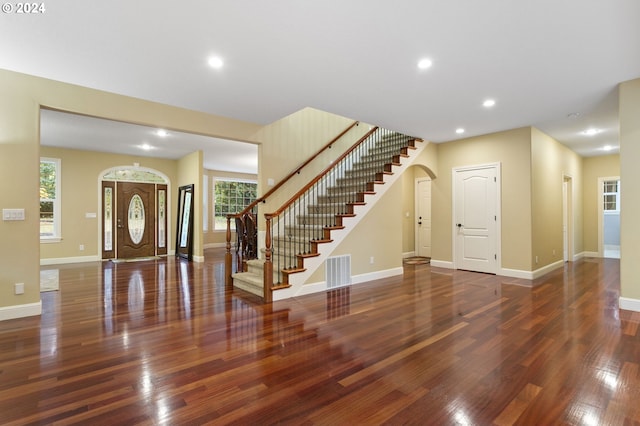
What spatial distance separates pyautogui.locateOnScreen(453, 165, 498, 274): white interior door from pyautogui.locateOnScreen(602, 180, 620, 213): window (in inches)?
185

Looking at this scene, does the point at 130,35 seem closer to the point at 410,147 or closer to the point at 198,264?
the point at 410,147

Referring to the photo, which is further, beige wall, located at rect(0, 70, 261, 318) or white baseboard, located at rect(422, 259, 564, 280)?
white baseboard, located at rect(422, 259, 564, 280)

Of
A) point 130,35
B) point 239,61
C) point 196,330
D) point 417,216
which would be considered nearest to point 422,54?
point 239,61

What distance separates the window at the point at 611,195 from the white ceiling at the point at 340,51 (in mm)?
5076

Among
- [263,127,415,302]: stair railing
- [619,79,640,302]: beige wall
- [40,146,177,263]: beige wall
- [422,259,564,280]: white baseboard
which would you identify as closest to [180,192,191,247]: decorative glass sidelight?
[40,146,177,263]: beige wall

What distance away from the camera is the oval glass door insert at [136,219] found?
838 centimetres

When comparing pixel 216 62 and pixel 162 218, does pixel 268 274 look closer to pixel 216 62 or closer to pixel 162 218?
pixel 216 62

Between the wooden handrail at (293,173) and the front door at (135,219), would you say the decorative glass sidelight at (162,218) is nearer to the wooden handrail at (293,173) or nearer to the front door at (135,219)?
the front door at (135,219)

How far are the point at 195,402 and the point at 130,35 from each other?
9.76ft

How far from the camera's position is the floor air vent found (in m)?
4.89

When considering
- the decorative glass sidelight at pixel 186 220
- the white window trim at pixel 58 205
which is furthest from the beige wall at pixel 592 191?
the white window trim at pixel 58 205

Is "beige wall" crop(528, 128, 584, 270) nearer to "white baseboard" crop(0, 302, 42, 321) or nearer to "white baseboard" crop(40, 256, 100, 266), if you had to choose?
"white baseboard" crop(0, 302, 42, 321)

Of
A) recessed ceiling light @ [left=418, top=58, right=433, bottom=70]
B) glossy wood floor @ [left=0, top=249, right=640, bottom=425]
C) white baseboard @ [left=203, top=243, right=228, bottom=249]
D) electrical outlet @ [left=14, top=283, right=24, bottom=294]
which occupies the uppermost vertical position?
recessed ceiling light @ [left=418, top=58, right=433, bottom=70]

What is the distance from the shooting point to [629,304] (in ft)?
12.1
